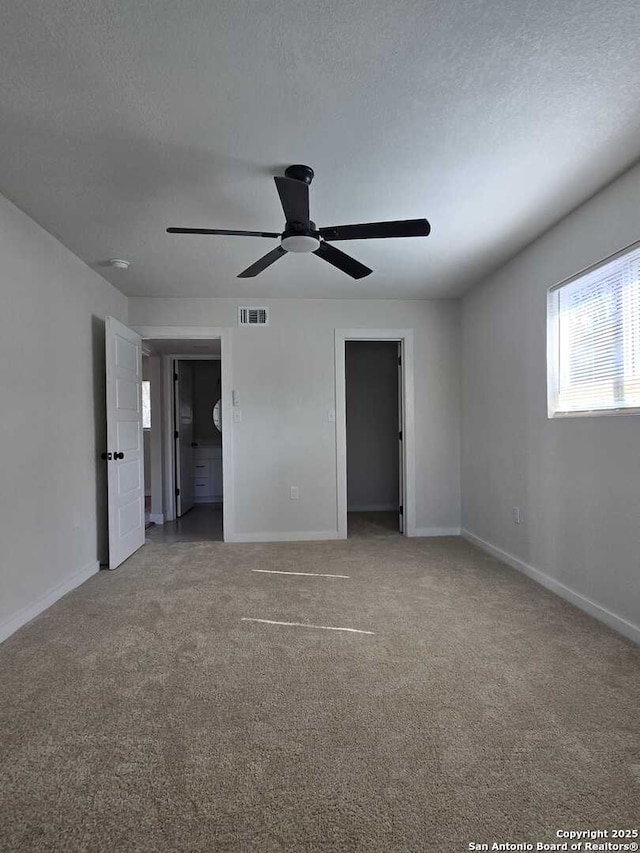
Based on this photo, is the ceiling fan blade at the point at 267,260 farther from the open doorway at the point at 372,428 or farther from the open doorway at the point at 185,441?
the open doorway at the point at 372,428

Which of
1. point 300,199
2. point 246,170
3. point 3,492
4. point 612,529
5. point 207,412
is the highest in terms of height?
point 246,170

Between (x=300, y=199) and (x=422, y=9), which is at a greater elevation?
(x=422, y=9)

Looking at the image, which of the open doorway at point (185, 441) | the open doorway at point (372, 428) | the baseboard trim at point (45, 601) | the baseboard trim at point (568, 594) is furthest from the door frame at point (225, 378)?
the baseboard trim at point (568, 594)

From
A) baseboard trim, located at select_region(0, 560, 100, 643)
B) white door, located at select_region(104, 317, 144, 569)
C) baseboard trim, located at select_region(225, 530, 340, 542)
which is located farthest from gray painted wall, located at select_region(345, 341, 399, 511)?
baseboard trim, located at select_region(0, 560, 100, 643)

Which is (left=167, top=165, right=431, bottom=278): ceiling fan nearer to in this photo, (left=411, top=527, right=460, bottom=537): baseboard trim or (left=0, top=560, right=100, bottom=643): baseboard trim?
(left=0, top=560, right=100, bottom=643): baseboard trim

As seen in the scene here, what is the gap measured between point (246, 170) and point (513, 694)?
8.84 feet

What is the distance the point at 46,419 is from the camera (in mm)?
3102

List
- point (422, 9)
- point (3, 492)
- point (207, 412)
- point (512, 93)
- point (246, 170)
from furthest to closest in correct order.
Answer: point (207, 412)
point (3, 492)
point (246, 170)
point (512, 93)
point (422, 9)

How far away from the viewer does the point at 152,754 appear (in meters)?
1.61

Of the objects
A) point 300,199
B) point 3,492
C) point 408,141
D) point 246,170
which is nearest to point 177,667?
point 3,492

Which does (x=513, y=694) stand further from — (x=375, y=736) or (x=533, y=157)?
(x=533, y=157)

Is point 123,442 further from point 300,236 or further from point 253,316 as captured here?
point 300,236

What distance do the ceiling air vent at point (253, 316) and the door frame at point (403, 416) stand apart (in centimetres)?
75

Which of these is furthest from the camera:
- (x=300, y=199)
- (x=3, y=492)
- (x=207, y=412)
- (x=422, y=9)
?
(x=207, y=412)
